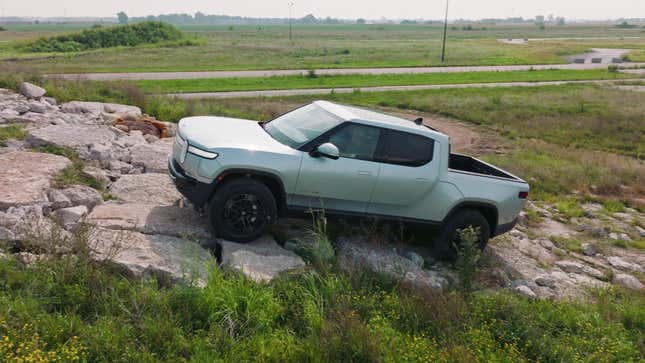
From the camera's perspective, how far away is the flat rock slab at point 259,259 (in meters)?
5.79

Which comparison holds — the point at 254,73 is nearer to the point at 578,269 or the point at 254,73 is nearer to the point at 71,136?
the point at 71,136

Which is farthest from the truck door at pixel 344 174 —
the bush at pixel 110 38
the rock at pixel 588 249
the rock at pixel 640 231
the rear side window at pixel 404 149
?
the bush at pixel 110 38

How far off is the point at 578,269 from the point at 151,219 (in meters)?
5.86

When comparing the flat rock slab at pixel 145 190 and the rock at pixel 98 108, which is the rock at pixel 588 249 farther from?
the rock at pixel 98 108

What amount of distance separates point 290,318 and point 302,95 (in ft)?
63.2

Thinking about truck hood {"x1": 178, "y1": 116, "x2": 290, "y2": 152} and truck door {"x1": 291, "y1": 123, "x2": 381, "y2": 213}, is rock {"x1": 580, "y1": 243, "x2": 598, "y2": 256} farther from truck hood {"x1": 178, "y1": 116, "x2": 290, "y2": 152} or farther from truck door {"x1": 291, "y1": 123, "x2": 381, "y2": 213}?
truck hood {"x1": 178, "y1": 116, "x2": 290, "y2": 152}

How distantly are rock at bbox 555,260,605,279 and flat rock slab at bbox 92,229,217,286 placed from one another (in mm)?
5118

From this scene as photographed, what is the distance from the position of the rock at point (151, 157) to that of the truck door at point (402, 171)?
148 inches

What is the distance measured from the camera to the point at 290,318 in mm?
5164

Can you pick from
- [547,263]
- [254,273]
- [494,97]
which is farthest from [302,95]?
[254,273]

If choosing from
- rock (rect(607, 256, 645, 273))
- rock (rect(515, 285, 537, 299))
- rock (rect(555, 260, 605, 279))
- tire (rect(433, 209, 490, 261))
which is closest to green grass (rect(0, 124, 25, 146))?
tire (rect(433, 209, 490, 261))

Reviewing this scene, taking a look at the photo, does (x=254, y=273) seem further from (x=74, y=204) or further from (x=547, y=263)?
(x=547, y=263)

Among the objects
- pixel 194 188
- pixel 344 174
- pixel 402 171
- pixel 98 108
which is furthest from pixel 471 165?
pixel 98 108

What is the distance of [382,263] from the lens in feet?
21.4
